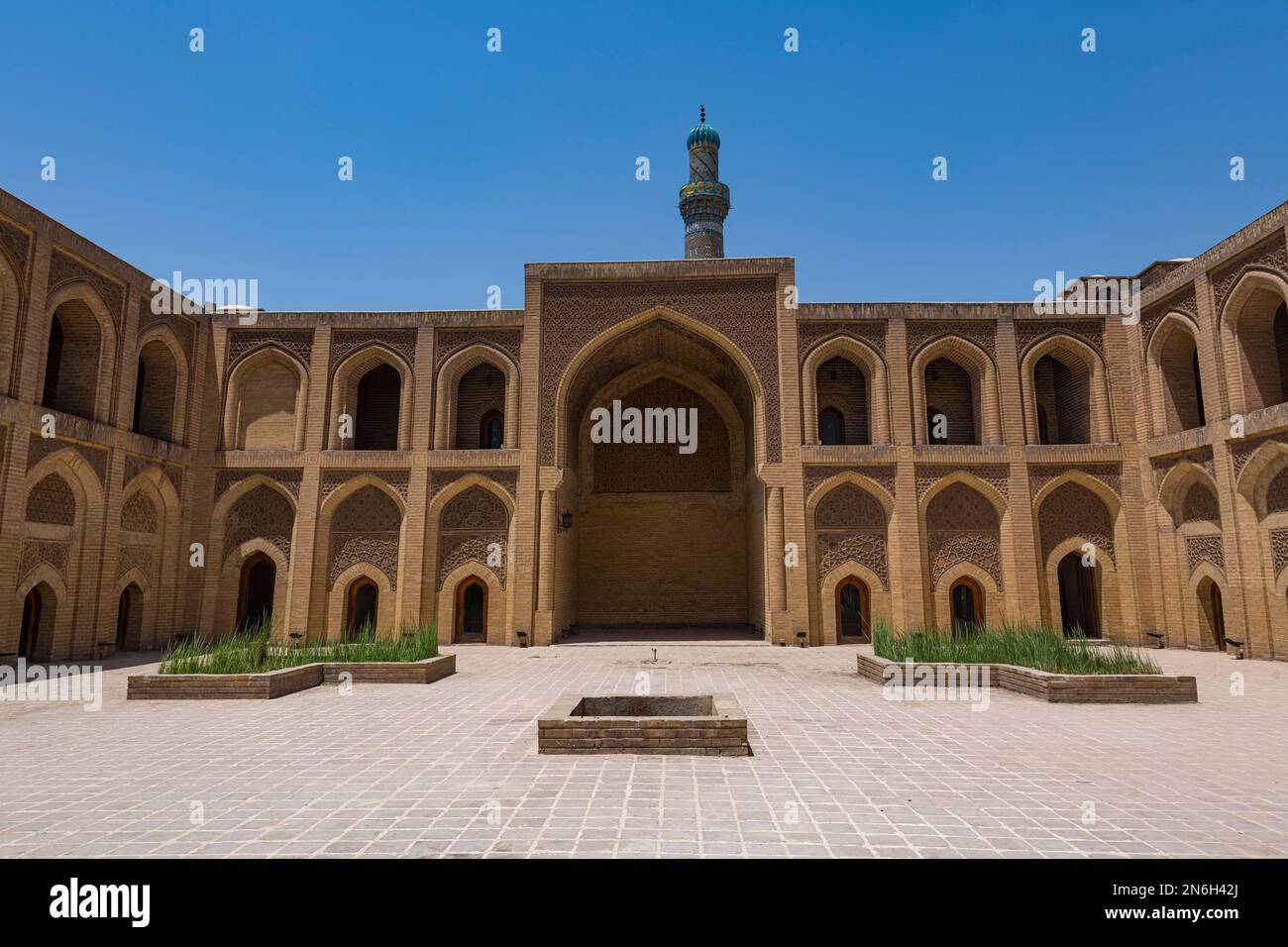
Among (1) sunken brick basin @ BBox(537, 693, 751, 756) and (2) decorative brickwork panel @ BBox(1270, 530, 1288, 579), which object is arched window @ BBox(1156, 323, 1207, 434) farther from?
(1) sunken brick basin @ BBox(537, 693, 751, 756)

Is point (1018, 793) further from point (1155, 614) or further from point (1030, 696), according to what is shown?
point (1155, 614)

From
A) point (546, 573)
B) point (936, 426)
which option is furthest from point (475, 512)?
point (936, 426)

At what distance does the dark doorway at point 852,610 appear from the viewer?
16312 mm

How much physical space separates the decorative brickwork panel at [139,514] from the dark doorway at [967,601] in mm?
16890

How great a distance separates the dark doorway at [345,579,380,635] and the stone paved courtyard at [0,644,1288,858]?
7.89m

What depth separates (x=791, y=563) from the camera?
16.0 metres

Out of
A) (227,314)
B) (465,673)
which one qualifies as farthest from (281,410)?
(465,673)

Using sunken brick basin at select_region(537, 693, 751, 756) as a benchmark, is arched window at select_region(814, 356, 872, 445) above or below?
above

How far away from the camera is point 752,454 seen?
60.1ft

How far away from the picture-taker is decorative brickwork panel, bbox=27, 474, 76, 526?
12.4 metres

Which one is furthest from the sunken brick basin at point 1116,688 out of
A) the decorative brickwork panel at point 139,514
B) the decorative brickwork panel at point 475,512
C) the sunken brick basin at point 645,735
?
the decorative brickwork panel at point 139,514

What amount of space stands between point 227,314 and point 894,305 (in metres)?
15.1

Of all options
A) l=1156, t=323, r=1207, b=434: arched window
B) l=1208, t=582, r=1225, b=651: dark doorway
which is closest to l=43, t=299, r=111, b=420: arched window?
l=1156, t=323, r=1207, b=434: arched window

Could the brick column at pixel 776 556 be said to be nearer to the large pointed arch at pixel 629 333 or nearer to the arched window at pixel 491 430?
the large pointed arch at pixel 629 333
